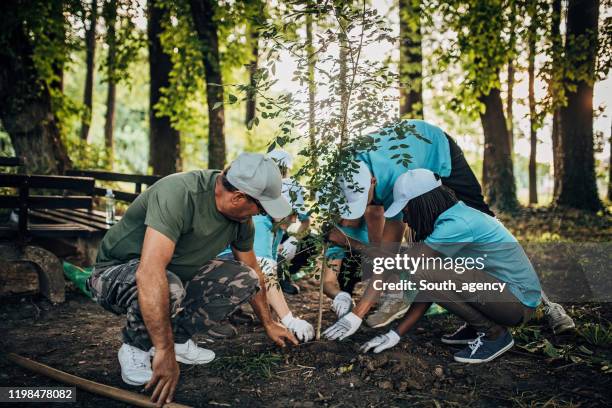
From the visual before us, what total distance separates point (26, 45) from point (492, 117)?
28.3ft

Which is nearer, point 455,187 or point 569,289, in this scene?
point 455,187

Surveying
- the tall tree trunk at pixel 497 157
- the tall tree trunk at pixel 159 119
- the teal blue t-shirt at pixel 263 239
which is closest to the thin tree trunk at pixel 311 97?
the teal blue t-shirt at pixel 263 239

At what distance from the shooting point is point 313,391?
303 centimetres

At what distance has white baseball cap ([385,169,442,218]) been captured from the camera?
333cm

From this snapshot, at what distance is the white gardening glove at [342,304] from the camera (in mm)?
4324

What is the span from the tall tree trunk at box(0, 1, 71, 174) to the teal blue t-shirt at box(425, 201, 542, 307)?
282 inches

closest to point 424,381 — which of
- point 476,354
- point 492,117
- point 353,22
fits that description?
point 476,354

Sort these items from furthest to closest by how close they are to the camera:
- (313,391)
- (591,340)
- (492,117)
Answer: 1. (492,117)
2. (591,340)
3. (313,391)

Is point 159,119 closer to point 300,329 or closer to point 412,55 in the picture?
point 412,55

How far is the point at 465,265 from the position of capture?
3.37m

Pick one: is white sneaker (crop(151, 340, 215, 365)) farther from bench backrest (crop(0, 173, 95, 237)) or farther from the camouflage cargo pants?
bench backrest (crop(0, 173, 95, 237))

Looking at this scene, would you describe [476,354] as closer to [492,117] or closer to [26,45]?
[492,117]

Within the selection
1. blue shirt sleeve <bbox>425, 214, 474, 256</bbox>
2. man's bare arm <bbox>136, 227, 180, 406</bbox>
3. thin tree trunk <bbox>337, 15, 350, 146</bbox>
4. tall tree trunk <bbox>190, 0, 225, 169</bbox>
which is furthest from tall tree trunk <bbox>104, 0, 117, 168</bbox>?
blue shirt sleeve <bbox>425, 214, 474, 256</bbox>

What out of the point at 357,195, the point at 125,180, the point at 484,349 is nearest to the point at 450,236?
the point at 357,195
